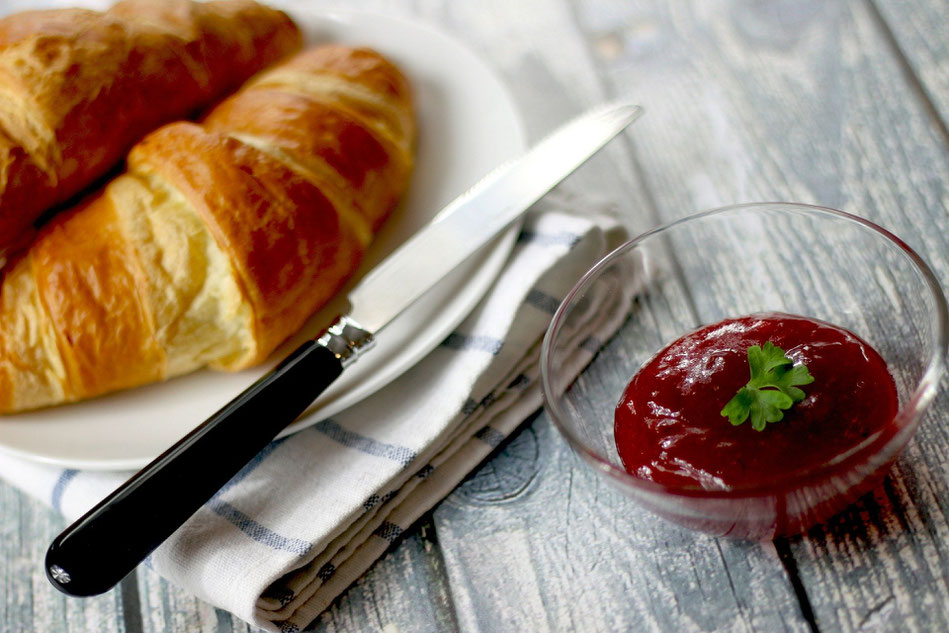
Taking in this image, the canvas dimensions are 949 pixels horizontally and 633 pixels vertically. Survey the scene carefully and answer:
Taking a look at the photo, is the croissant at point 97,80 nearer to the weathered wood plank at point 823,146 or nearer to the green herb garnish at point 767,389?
the weathered wood plank at point 823,146

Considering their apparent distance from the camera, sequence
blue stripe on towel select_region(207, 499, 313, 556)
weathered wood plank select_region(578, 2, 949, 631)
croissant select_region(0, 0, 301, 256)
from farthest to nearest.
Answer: croissant select_region(0, 0, 301, 256) → blue stripe on towel select_region(207, 499, 313, 556) → weathered wood plank select_region(578, 2, 949, 631)

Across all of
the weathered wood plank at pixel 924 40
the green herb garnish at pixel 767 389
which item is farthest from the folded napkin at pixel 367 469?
the weathered wood plank at pixel 924 40

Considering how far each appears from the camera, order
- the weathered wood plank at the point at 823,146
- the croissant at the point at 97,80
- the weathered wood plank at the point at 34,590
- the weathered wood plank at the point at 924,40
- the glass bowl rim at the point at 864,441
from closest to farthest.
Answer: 1. the glass bowl rim at the point at 864,441
2. the weathered wood plank at the point at 823,146
3. the weathered wood plank at the point at 34,590
4. the croissant at the point at 97,80
5. the weathered wood plank at the point at 924,40

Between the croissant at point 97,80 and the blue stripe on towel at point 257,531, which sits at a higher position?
the croissant at point 97,80

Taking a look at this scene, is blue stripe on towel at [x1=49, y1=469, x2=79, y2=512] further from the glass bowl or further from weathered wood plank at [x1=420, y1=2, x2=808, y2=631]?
the glass bowl

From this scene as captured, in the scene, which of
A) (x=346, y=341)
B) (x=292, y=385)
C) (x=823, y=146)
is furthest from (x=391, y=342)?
(x=823, y=146)

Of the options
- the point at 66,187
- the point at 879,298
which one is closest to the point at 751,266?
the point at 879,298

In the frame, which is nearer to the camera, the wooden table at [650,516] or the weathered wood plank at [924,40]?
the wooden table at [650,516]

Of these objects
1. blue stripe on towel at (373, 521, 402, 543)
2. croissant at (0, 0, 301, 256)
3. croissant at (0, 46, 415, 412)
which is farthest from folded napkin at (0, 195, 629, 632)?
croissant at (0, 0, 301, 256)
